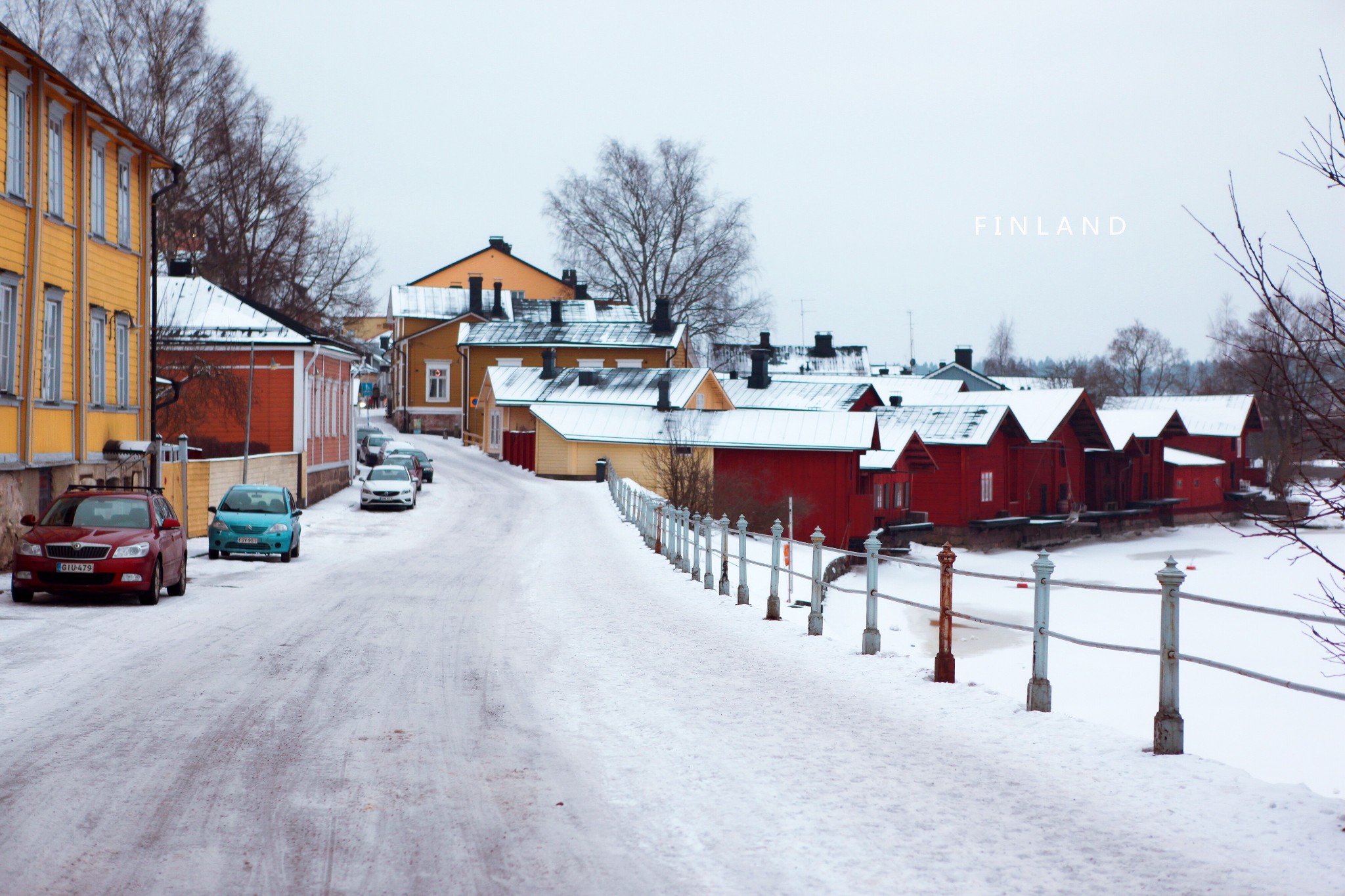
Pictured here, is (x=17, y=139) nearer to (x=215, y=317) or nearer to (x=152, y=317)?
(x=152, y=317)

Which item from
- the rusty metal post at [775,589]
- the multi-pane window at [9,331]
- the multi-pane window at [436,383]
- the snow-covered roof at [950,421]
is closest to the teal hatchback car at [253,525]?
the multi-pane window at [9,331]

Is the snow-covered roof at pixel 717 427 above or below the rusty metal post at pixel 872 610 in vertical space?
above

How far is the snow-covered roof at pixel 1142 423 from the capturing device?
213 ft

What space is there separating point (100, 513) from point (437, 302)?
234 feet

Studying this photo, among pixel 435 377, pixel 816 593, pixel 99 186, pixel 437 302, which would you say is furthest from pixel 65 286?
pixel 437 302

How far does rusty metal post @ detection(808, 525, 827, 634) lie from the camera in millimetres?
13867

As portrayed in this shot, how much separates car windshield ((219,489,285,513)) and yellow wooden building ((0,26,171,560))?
215cm

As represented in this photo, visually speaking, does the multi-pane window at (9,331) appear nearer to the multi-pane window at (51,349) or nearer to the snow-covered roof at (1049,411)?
the multi-pane window at (51,349)

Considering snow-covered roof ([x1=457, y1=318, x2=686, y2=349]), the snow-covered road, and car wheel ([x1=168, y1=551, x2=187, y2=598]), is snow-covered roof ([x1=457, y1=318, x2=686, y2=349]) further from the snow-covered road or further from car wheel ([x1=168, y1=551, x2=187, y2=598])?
the snow-covered road

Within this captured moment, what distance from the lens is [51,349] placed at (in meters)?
21.3

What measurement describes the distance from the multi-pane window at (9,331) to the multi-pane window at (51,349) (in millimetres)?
1002

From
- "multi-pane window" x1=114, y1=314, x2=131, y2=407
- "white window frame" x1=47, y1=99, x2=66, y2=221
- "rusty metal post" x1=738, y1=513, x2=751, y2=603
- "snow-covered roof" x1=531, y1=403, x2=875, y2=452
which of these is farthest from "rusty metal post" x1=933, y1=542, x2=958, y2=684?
"snow-covered roof" x1=531, y1=403, x2=875, y2=452

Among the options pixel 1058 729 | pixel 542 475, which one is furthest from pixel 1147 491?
pixel 1058 729

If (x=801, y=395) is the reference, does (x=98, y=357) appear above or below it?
below
